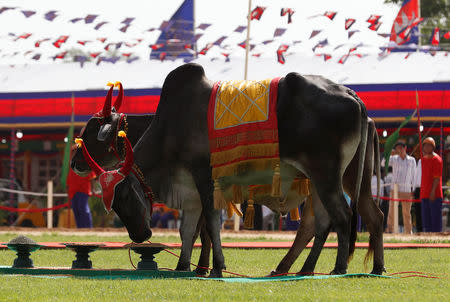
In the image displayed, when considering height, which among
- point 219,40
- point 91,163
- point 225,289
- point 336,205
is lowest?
point 225,289

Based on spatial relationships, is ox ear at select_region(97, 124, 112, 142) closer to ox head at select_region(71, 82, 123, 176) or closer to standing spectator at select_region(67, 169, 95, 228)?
ox head at select_region(71, 82, 123, 176)

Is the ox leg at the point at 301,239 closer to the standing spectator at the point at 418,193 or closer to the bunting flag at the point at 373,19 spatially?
the standing spectator at the point at 418,193

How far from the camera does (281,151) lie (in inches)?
302

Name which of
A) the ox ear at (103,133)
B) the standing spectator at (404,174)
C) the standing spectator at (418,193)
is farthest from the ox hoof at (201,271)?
the standing spectator at (418,193)

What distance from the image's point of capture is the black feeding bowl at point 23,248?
8016mm

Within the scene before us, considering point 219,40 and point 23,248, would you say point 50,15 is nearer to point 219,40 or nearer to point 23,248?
point 219,40

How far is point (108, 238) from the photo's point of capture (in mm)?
14516

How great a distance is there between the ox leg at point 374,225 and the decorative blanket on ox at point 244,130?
101cm

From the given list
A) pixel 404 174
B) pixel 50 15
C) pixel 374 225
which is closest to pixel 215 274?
pixel 374 225

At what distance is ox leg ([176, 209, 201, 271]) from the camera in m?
8.09

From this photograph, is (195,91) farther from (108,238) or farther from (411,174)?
(411,174)

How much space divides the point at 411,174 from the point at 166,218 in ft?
19.4

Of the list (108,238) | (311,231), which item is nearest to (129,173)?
(311,231)

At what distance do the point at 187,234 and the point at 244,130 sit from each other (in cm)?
115
